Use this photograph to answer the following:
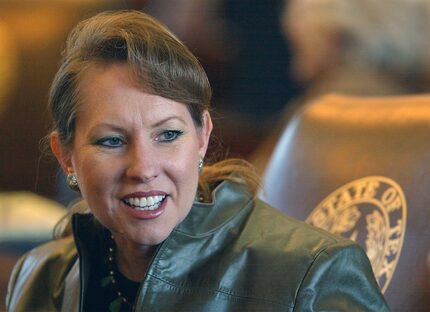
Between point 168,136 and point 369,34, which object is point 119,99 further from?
point 369,34

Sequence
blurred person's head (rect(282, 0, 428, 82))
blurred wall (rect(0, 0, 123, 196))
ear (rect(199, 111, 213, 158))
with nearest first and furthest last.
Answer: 1. ear (rect(199, 111, 213, 158))
2. blurred person's head (rect(282, 0, 428, 82))
3. blurred wall (rect(0, 0, 123, 196))

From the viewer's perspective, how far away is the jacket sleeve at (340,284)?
190cm

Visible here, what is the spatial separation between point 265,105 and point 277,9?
0.33 meters

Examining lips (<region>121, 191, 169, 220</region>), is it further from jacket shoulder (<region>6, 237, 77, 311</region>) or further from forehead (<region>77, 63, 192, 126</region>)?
jacket shoulder (<region>6, 237, 77, 311</region>)

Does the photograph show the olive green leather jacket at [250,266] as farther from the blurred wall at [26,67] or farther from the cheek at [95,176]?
the blurred wall at [26,67]

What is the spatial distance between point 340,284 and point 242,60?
7.67 ft

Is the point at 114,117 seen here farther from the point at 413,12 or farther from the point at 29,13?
the point at 29,13

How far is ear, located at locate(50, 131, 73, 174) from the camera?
2.13 meters

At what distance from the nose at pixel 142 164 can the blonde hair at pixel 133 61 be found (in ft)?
0.32

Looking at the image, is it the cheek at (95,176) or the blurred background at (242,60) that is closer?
the cheek at (95,176)

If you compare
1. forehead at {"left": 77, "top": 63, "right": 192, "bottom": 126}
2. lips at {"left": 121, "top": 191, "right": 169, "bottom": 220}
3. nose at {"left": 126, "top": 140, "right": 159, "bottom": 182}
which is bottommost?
lips at {"left": 121, "top": 191, "right": 169, "bottom": 220}

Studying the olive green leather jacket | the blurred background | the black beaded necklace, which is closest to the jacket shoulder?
the black beaded necklace

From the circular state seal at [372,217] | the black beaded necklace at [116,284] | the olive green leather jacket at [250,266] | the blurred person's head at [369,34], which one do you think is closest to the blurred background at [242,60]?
the blurred person's head at [369,34]

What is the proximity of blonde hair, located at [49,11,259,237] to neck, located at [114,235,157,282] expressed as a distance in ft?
0.48
